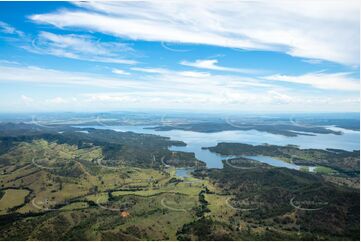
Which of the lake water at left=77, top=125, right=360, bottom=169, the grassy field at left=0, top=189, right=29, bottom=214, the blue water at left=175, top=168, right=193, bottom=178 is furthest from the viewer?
the lake water at left=77, top=125, right=360, bottom=169

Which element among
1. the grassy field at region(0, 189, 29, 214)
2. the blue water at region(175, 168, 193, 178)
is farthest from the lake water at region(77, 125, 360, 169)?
the grassy field at region(0, 189, 29, 214)

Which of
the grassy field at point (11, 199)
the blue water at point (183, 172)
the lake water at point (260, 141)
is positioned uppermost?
the lake water at point (260, 141)

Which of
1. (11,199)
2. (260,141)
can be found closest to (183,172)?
(11,199)

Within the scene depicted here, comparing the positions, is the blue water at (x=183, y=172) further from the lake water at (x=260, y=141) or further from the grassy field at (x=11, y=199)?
the grassy field at (x=11, y=199)

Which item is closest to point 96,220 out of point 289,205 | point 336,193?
point 289,205

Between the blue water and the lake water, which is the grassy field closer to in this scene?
the blue water

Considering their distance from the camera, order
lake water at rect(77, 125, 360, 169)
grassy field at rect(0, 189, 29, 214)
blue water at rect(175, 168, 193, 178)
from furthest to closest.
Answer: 1. lake water at rect(77, 125, 360, 169)
2. blue water at rect(175, 168, 193, 178)
3. grassy field at rect(0, 189, 29, 214)

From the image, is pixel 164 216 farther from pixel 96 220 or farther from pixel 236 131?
pixel 236 131

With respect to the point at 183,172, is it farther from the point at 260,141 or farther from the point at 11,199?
the point at 260,141

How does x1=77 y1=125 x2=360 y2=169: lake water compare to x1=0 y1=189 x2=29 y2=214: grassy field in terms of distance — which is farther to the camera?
x1=77 y1=125 x2=360 y2=169: lake water

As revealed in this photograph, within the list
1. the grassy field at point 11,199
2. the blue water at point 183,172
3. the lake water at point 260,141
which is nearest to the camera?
the grassy field at point 11,199

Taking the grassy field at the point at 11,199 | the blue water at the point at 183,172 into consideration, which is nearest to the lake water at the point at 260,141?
the blue water at the point at 183,172
